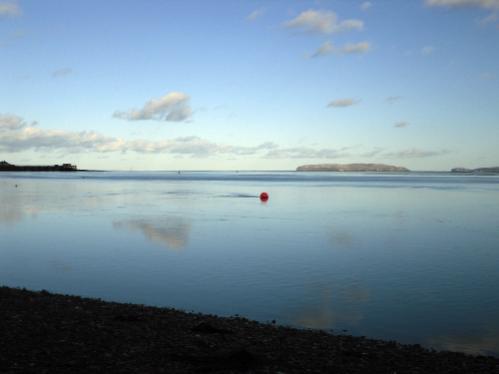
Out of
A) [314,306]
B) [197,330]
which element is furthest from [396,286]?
[197,330]

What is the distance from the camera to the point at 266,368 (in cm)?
904

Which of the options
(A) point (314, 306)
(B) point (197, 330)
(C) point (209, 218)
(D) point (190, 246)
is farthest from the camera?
(C) point (209, 218)

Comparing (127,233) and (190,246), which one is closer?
(190,246)

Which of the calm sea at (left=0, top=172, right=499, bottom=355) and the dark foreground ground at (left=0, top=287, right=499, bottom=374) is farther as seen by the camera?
the calm sea at (left=0, top=172, right=499, bottom=355)

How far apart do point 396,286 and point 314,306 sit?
414cm

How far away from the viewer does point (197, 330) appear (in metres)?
11.3

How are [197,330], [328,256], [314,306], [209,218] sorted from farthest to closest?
1. [209,218]
2. [328,256]
3. [314,306]
4. [197,330]

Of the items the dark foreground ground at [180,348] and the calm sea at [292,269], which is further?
the calm sea at [292,269]

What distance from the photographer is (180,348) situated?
1007 cm

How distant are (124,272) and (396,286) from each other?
989 cm

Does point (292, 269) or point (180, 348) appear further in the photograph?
point (292, 269)

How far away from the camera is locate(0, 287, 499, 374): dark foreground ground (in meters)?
9.00

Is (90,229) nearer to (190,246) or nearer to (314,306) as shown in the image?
(190,246)

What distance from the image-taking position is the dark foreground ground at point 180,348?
9.00 metres
